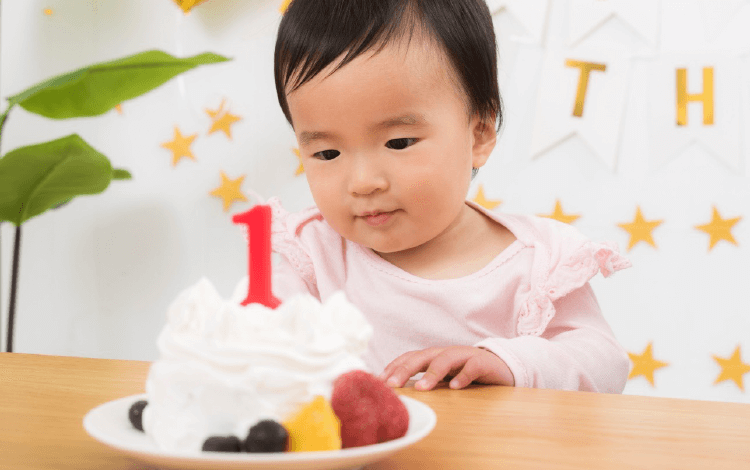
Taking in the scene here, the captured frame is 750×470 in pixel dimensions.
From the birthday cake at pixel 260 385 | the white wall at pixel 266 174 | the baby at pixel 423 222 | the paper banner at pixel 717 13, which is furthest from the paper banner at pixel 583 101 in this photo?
the birthday cake at pixel 260 385

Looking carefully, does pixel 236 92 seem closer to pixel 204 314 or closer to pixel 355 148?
pixel 355 148

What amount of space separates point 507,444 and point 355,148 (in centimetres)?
60

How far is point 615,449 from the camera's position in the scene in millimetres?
506

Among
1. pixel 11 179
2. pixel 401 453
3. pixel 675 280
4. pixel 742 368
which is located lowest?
pixel 401 453

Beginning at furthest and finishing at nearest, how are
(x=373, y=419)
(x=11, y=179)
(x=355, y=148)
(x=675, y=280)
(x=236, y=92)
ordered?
(x=236, y=92), (x=675, y=280), (x=11, y=179), (x=355, y=148), (x=373, y=419)

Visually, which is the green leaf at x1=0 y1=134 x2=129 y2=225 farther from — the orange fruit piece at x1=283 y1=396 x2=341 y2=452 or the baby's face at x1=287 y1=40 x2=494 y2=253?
the orange fruit piece at x1=283 y1=396 x2=341 y2=452

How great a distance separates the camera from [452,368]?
826 mm

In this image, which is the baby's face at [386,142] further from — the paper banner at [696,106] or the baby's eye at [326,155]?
the paper banner at [696,106]

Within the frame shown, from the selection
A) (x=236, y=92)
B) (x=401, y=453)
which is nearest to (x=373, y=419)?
(x=401, y=453)

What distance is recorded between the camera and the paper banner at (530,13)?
1833 mm

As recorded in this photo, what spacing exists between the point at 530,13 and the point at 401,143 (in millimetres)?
968

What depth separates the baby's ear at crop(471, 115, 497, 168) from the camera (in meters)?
1.22

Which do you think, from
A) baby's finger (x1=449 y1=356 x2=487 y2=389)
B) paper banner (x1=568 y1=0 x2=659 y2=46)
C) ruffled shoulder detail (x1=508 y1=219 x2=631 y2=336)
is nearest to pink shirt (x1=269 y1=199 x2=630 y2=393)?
ruffled shoulder detail (x1=508 y1=219 x2=631 y2=336)

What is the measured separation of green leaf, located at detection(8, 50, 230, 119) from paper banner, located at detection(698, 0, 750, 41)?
1143 mm
